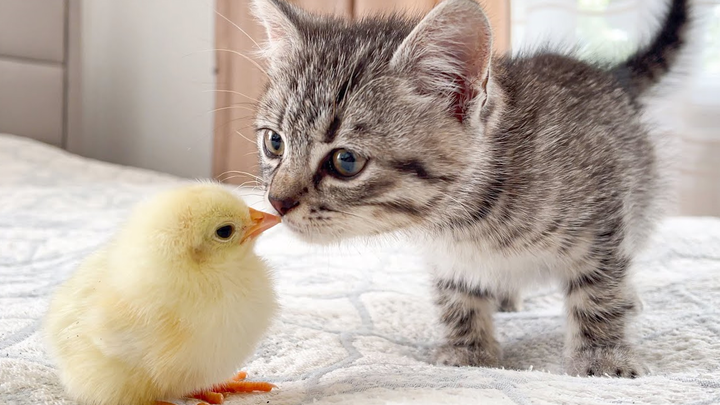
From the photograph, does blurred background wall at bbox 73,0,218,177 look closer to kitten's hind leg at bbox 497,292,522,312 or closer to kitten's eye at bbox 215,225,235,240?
kitten's hind leg at bbox 497,292,522,312

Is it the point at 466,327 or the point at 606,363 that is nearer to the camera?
the point at 606,363

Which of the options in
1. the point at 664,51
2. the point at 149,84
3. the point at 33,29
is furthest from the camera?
the point at 149,84

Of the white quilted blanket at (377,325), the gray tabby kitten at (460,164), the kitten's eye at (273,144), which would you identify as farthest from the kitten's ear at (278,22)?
the white quilted blanket at (377,325)

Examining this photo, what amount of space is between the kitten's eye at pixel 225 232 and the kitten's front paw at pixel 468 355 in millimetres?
519

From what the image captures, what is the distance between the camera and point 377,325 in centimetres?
117

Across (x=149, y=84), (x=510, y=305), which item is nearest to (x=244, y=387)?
(x=510, y=305)

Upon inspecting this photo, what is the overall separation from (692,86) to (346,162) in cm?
189

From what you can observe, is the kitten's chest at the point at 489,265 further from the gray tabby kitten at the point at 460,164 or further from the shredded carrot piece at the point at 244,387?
the shredded carrot piece at the point at 244,387

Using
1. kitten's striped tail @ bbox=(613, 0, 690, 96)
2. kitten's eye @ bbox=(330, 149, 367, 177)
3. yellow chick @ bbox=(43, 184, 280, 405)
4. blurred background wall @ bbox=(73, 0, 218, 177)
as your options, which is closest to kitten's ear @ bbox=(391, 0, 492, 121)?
kitten's eye @ bbox=(330, 149, 367, 177)

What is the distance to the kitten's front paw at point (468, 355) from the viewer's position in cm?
109

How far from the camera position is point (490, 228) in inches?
40.2

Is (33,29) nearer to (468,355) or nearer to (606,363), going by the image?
(468,355)

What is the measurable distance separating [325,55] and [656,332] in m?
0.80

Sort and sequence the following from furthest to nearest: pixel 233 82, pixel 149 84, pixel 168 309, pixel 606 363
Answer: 1. pixel 149 84
2. pixel 233 82
3. pixel 606 363
4. pixel 168 309
